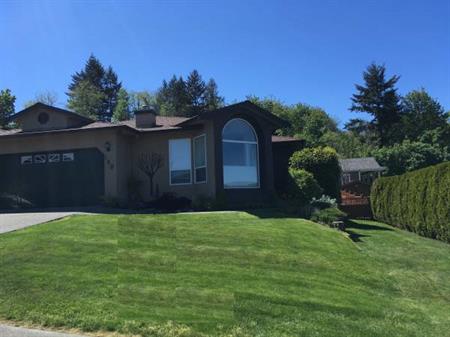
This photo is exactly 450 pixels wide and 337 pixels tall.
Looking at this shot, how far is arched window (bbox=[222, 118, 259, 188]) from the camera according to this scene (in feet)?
62.0

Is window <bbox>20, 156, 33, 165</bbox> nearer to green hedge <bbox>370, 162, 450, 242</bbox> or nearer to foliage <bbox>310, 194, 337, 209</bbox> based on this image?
foliage <bbox>310, 194, 337, 209</bbox>

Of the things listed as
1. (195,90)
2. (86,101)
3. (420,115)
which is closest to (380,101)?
(420,115)

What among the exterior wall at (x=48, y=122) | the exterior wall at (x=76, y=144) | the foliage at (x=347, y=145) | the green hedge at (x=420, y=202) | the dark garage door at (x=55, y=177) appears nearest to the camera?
the green hedge at (x=420, y=202)

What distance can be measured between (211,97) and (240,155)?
50.8m

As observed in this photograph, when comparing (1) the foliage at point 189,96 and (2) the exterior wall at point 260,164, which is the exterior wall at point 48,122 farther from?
(1) the foliage at point 189,96

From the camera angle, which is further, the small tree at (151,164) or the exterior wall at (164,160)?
the small tree at (151,164)

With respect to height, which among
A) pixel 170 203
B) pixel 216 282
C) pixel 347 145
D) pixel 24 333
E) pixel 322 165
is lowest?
pixel 24 333

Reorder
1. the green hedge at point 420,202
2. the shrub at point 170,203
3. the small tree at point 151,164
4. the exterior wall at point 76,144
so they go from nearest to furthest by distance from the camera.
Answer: the green hedge at point 420,202 → the shrub at point 170,203 → the exterior wall at point 76,144 → the small tree at point 151,164

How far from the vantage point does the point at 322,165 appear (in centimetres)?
2141

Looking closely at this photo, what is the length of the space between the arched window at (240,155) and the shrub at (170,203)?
1681 mm

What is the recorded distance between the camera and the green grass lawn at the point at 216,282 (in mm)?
6445

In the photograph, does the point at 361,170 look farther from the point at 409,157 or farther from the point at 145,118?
the point at 145,118

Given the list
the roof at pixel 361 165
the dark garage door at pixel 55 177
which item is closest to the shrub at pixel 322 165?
the dark garage door at pixel 55 177

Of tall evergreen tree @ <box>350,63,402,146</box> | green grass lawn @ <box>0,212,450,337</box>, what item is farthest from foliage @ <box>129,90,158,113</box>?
green grass lawn @ <box>0,212,450,337</box>
